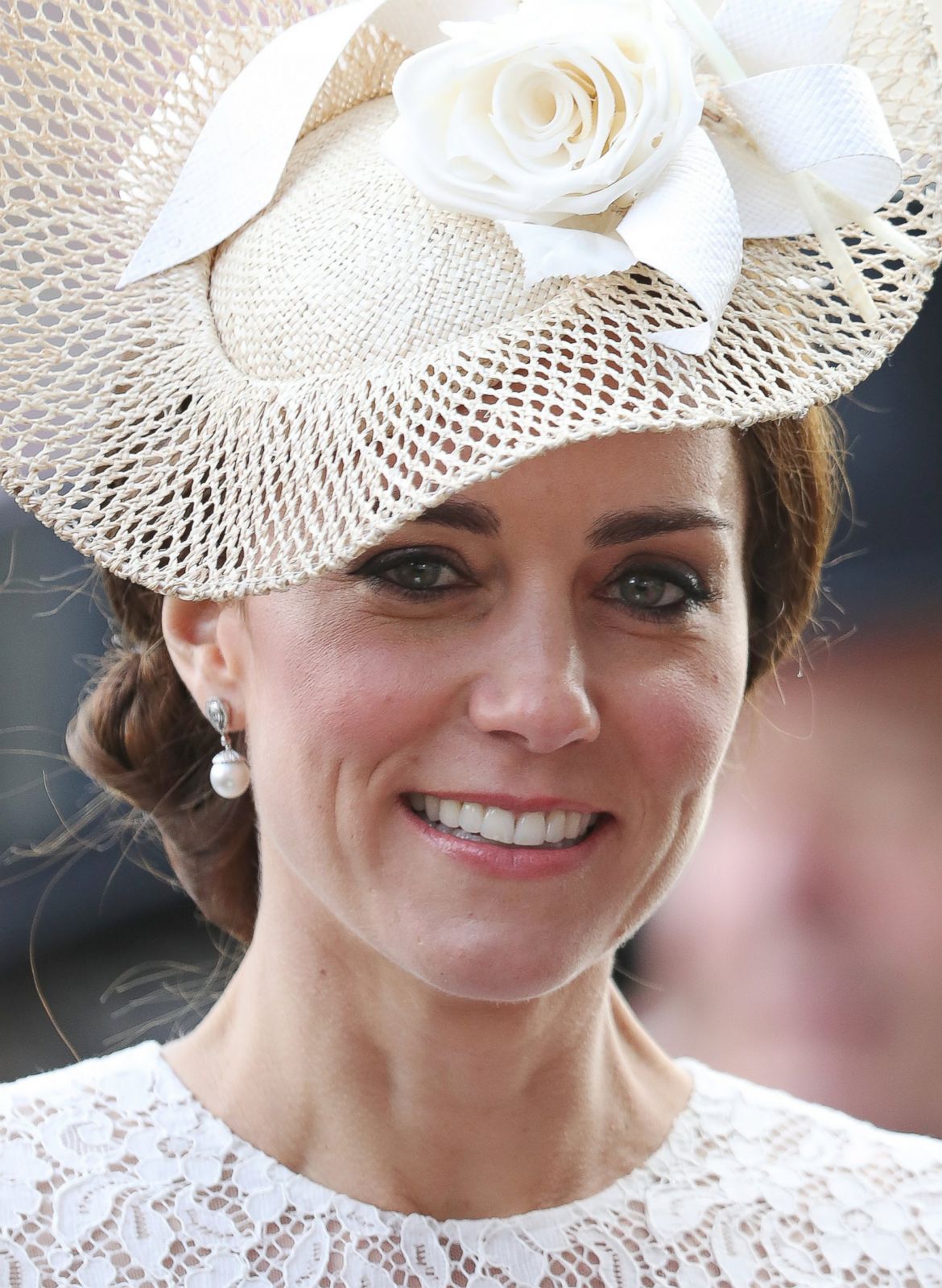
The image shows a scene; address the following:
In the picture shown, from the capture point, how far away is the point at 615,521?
5.37ft

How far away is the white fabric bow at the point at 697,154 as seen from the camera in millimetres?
1521

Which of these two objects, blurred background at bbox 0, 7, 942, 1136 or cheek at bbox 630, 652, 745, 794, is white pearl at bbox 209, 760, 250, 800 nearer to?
cheek at bbox 630, 652, 745, 794

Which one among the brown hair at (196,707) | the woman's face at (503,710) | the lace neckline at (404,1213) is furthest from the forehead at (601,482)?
the lace neckline at (404,1213)

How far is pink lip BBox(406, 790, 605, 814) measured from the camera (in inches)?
64.9

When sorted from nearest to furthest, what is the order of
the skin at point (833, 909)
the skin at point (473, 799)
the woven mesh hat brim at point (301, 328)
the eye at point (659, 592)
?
the woven mesh hat brim at point (301, 328), the skin at point (473, 799), the eye at point (659, 592), the skin at point (833, 909)

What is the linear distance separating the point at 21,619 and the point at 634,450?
103 inches

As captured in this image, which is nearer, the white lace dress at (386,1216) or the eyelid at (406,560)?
the eyelid at (406,560)

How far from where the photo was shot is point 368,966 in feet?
6.01

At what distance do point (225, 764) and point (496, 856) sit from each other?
38 cm

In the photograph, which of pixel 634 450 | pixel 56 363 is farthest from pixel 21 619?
pixel 634 450

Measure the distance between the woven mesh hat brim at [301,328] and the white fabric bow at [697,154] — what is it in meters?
0.04

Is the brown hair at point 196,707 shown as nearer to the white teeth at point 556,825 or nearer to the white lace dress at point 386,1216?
the white lace dress at point 386,1216

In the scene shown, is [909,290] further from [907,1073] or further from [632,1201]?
[907,1073]

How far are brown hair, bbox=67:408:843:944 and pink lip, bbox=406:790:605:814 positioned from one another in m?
0.47
